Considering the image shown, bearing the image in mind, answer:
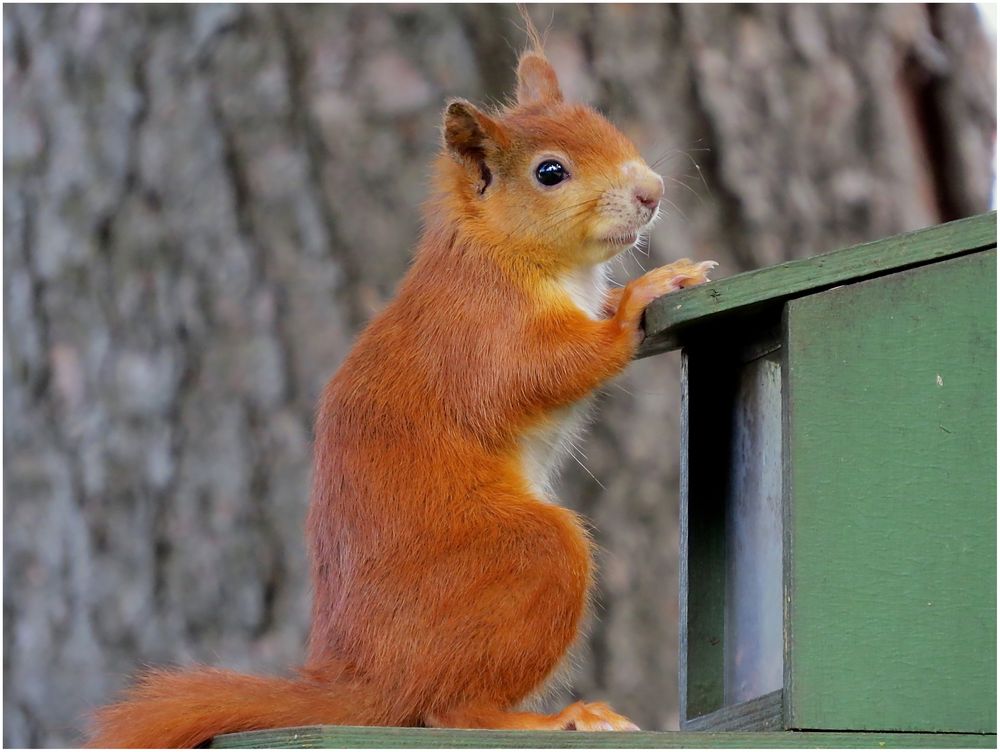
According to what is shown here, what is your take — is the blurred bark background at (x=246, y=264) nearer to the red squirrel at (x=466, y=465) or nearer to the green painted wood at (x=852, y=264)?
the red squirrel at (x=466, y=465)

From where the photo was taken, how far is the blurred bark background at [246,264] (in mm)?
4297

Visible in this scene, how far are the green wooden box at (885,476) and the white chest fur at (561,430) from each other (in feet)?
1.10

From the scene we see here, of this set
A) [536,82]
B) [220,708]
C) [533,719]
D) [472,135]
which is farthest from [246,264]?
[533,719]

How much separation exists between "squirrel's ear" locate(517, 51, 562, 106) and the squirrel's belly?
0.78 meters

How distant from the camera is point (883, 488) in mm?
2406

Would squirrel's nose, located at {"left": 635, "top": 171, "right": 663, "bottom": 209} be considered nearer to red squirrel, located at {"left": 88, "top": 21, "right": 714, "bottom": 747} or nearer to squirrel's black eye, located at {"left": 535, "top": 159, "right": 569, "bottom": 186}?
red squirrel, located at {"left": 88, "top": 21, "right": 714, "bottom": 747}

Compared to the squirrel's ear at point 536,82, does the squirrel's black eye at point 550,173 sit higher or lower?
lower

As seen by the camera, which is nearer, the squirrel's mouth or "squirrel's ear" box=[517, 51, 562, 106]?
the squirrel's mouth

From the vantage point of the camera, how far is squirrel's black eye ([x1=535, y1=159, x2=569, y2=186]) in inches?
118

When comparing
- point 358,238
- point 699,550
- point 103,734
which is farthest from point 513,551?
point 358,238

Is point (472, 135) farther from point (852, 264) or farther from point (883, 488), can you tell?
point (883, 488)

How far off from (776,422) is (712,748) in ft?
2.36

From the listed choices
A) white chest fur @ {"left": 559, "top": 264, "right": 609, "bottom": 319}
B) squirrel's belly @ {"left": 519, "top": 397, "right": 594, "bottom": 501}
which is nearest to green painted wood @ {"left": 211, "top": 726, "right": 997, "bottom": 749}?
squirrel's belly @ {"left": 519, "top": 397, "right": 594, "bottom": 501}

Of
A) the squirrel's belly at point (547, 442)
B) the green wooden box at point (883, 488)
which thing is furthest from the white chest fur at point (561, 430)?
the green wooden box at point (883, 488)
